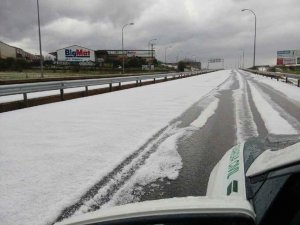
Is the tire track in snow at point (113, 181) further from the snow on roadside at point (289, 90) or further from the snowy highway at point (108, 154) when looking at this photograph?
the snow on roadside at point (289, 90)

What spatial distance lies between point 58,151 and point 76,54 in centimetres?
11357

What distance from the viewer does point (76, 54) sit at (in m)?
118

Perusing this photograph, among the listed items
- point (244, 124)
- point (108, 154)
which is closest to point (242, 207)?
point (108, 154)

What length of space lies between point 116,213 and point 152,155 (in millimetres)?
4864

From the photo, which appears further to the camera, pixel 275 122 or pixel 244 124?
pixel 275 122

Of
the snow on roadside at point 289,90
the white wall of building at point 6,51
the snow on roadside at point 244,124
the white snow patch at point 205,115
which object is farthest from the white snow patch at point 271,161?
the white wall of building at point 6,51

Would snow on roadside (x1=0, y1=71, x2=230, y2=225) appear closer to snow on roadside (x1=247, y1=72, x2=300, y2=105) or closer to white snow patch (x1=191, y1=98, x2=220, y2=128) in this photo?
white snow patch (x1=191, y1=98, x2=220, y2=128)

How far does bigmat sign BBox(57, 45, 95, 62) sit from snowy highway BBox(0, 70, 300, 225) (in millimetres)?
106395

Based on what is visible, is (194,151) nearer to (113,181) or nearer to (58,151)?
(113,181)

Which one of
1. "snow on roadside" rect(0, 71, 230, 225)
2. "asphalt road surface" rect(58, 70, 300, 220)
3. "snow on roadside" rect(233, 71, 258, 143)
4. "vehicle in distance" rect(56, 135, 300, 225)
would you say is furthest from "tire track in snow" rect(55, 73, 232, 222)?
"vehicle in distance" rect(56, 135, 300, 225)

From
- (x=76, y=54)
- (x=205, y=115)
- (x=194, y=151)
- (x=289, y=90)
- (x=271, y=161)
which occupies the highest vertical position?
(x=76, y=54)

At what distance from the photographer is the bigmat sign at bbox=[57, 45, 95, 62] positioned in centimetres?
11619

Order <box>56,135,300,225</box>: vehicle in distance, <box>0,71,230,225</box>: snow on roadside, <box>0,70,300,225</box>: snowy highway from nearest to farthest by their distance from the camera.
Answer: <box>56,135,300,225</box>: vehicle in distance
<box>0,71,230,225</box>: snow on roadside
<box>0,70,300,225</box>: snowy highway

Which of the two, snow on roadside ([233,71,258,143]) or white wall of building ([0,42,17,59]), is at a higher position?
white wall of building ([0,42,17,59])
